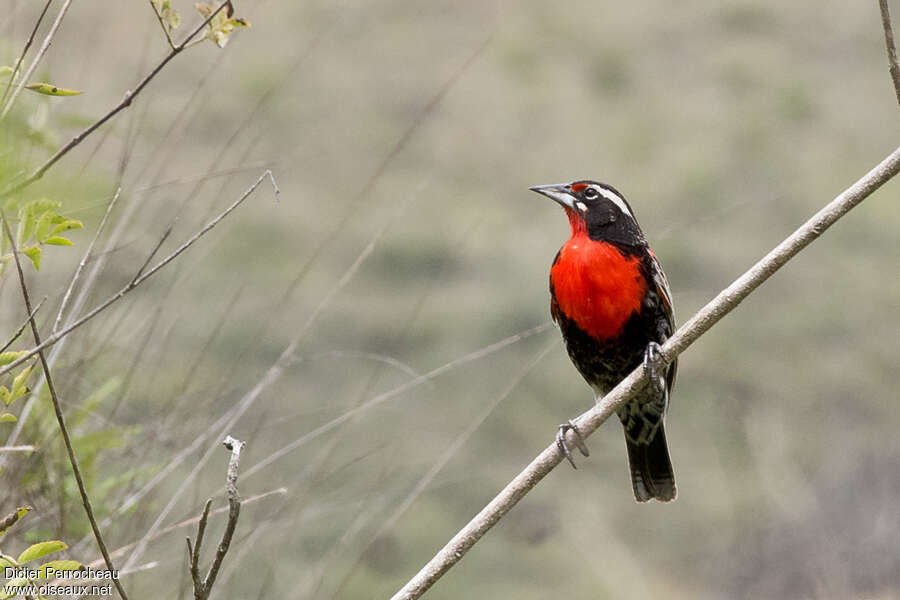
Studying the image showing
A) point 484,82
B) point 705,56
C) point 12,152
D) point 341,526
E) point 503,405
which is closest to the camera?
point 12,152

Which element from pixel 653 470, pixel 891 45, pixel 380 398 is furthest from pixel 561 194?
pixel 891 45

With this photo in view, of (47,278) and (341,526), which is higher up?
(47,278)

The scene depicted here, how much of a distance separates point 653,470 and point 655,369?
1294mm

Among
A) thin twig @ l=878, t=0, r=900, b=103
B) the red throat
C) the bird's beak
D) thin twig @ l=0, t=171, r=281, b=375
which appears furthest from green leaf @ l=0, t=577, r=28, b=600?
the bird's beak

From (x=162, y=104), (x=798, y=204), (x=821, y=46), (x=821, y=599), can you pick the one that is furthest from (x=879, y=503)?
(x=821, y=46)

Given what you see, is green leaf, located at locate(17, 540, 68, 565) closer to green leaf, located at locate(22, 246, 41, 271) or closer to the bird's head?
green leaf, located at locate(22, 246, 41, 271)

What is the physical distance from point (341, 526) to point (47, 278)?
96.0 inches

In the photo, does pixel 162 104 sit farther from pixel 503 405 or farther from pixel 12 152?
pixel 12 152

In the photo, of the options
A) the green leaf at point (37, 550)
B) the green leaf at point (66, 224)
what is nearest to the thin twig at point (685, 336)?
the green leaf at point (37, 550)

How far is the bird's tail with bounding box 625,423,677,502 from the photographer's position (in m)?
3.78

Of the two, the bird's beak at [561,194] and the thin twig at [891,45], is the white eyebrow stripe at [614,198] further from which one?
the thin twig at [891,45]

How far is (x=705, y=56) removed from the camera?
37.2ft

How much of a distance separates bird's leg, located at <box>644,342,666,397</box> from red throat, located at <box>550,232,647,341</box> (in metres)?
0.14

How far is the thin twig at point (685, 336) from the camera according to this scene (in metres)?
1.97
